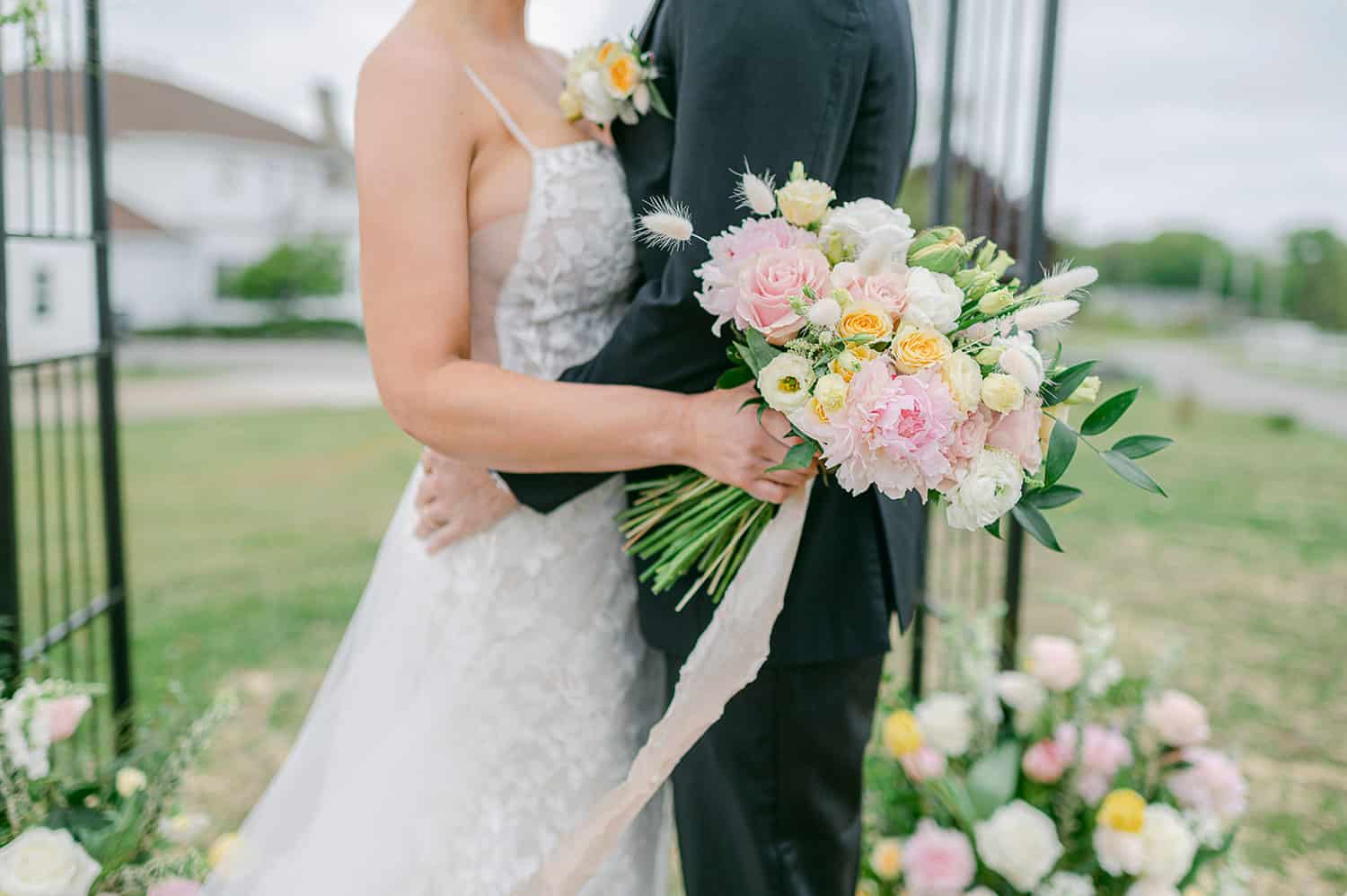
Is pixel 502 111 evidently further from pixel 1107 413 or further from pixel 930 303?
pixel 1107 413

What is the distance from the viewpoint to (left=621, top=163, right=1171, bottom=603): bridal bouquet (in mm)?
1122

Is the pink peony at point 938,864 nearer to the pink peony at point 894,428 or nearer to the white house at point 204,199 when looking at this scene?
the pink peony at point 894,428

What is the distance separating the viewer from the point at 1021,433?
1154 mm

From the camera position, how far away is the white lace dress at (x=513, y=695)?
164cm

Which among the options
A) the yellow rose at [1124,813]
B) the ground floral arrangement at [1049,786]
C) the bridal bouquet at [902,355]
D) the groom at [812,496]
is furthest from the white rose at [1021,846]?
the bridal bouquet at [902,355]

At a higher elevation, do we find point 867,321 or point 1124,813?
point 867,321

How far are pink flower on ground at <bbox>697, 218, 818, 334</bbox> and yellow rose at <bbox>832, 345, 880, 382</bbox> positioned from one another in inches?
5.3

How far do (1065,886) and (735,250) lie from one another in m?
1.61

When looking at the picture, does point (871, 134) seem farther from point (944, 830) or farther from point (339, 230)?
point (339, 230)

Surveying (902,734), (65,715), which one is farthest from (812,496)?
(65,715)

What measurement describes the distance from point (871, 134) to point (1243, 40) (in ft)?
63.5

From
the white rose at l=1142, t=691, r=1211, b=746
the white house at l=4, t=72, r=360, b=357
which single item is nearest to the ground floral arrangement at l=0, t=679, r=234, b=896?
the white rose at l=1142, t=691, r=1211, b=746

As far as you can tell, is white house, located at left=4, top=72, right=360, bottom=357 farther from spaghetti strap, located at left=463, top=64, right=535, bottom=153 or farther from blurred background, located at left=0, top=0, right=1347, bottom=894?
spaghetti strap, located at left=463, top=64, right=535, bottom=153

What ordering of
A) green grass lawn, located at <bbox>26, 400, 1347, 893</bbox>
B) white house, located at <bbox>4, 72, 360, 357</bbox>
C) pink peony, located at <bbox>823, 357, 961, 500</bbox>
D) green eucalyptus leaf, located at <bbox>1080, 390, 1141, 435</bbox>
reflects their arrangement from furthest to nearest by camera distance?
white house, located at <bbox>4, 72, 360, 357</bbox> < green grass lawn, located at <bbox>26, 400, 1347, 893</bbox> < green eucalyptus leaf, located at <bbox>1080, 390, 1141, 435</bbox> < pink peony, located at <bbox>823, 357, 961, 500</bbox>
